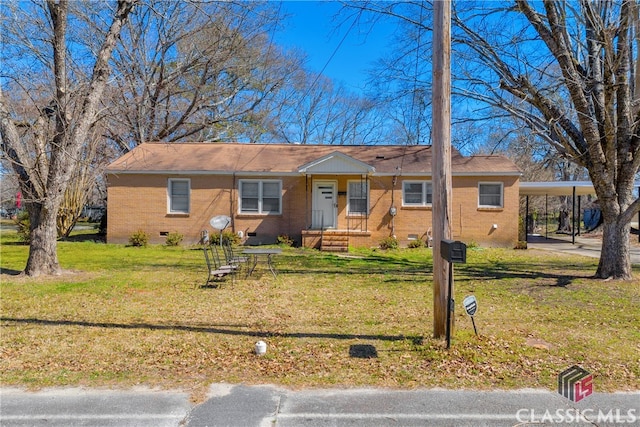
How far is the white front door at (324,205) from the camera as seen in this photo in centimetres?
1723

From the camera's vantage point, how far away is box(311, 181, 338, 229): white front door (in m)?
17.2

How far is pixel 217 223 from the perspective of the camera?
10328mm

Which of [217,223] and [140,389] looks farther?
[217,223]

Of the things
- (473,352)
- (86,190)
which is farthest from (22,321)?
(86,190)

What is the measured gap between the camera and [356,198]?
17234 mm

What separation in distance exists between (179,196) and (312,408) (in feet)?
50.0

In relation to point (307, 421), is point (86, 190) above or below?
above

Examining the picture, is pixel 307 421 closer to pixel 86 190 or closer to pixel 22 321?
pixel 22 321

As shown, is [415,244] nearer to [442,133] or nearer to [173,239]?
[173,239]

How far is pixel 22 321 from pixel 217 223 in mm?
4913

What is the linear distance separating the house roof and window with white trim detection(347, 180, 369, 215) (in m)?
0.98

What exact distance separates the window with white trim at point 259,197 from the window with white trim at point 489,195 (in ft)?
28.6

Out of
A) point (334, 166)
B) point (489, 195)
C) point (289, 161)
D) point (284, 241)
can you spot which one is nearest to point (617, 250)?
point (489, 195)

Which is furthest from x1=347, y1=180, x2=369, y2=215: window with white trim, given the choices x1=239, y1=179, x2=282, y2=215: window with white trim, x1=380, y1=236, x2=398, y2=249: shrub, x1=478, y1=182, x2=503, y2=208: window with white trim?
x1=478, y1=182, x2=503, y2=208: window with white trim
